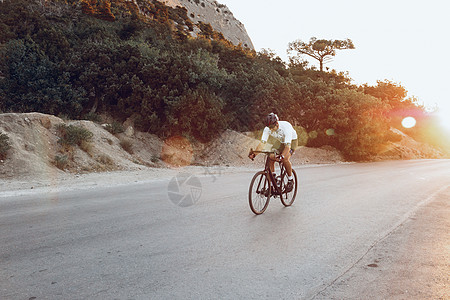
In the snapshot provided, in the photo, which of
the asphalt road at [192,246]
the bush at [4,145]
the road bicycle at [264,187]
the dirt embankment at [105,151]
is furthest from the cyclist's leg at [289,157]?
the bush at [4,145]

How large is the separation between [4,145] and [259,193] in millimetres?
10679

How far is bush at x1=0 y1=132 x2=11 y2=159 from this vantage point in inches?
516

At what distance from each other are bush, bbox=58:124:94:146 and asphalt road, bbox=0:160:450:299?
7851mm

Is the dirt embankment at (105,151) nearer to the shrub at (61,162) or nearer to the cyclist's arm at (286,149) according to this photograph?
the shrub at (61,162)

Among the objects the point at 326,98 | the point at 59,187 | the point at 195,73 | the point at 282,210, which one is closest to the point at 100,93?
the point at 195,73

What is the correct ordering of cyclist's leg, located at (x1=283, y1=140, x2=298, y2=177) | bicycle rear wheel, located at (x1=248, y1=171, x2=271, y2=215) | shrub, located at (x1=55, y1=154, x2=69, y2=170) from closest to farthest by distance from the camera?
bicycle rear wheel, located at (x1=248, y1=171, x2=271, y2=215) < cyclist's leg, located at (x1=283, y1=140, x2=298, y2=177) < shrub, located at (x1=55, y1=154, x2=69, y2=170)

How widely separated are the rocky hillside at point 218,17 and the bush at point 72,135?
5993cm

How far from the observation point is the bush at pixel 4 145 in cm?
1311

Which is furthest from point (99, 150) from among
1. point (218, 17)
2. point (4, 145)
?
point (218, 17)

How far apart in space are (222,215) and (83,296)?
413 cm

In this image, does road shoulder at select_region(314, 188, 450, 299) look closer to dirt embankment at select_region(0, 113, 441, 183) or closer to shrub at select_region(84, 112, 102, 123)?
→ dirt embankment at select_region(0, 113, 441, 183)

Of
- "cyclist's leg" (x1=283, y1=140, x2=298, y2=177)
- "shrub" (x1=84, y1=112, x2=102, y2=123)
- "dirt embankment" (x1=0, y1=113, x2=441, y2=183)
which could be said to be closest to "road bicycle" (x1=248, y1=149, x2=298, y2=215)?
"cyclist's leg" (x1=283, y1=140, x2=298, y2=177)

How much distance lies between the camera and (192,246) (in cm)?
498

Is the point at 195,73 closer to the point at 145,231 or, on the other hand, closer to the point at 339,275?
the point at 145,231
